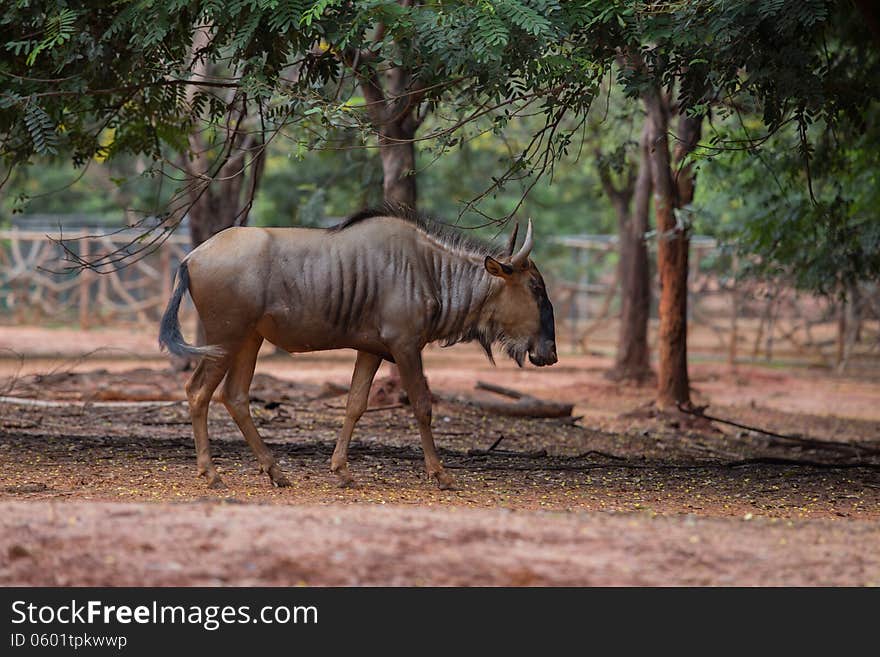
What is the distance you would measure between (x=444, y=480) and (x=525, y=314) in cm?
131

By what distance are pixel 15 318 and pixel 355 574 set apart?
81.8ft

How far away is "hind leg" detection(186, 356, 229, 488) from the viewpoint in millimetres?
7637

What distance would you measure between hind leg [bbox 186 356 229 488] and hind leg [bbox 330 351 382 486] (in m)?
0.80

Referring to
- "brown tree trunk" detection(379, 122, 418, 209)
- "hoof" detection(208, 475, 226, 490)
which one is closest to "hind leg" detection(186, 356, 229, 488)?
"hoof" detection(208, 475, 226, 490)

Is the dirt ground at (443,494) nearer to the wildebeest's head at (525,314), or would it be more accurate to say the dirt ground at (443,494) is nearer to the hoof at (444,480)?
the hoof at (444,480)

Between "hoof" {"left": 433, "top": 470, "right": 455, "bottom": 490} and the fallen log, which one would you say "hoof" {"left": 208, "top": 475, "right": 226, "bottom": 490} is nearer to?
"hoof" {"left": 433, "top": 470, "right": 455, "bottom": 490}

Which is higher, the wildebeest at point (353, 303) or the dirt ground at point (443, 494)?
the wildebeest at point (353, 303)

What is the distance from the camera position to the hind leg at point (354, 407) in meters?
8.01

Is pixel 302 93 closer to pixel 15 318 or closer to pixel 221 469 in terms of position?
pixel 221 469

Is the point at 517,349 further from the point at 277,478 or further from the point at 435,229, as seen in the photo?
the point at 277,478

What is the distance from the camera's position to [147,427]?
11.0 m

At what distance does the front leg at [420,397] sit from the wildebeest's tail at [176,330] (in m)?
1.21

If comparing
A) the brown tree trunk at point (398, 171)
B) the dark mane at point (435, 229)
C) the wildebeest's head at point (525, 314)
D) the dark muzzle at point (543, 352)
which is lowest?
the dark muzzle at point (543, 352)

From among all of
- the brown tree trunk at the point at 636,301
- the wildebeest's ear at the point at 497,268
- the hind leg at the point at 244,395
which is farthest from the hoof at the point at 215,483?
the brown tree trunk at the point at 636,301
